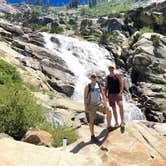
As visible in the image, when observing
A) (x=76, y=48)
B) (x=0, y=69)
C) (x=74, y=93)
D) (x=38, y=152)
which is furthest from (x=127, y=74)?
(x=38, y=152)

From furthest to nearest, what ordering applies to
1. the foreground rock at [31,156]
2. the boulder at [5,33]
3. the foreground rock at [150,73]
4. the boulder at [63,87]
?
the boulder at [5,33] < the foreground rock at [150,73] < the boulder at [63,87] < the foreground rock at [31,156]

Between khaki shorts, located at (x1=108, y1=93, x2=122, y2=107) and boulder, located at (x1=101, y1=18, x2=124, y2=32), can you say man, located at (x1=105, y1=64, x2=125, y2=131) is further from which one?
boulder, located at (x1=101, y1=18, x2=124, y2=32)

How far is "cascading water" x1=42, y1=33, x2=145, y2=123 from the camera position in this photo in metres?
54.8

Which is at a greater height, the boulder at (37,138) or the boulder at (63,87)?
the boulder at (37,138)

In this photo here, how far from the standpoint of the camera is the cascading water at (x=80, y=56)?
180 ft

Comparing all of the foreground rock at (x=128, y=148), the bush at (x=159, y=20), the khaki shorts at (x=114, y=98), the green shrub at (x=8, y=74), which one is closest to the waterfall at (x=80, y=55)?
the green shrub at (x=8, y=74)

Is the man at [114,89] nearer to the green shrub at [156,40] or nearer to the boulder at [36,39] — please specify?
the boulder at [36,39]

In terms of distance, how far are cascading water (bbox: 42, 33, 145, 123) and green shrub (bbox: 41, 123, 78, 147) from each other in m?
26.2

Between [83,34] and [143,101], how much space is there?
41235mm

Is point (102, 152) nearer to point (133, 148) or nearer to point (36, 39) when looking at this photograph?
point (133, 148)

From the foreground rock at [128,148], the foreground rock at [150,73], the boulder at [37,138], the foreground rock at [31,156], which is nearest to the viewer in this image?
the foreground rock at [31,156]

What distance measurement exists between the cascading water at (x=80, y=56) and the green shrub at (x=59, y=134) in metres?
26.2

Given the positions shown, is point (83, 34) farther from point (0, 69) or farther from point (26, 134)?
point (26, 134)

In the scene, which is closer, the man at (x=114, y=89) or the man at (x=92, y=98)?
the man at (x=92, y=98)
